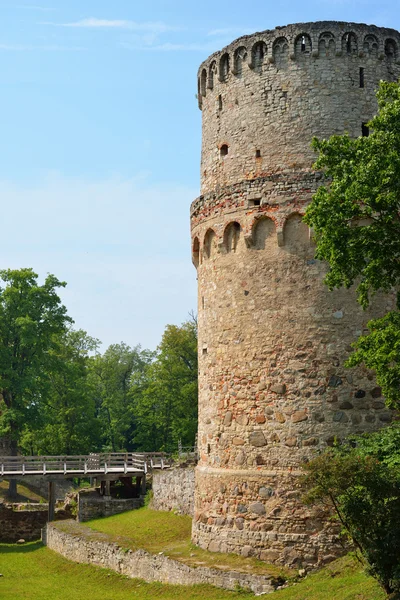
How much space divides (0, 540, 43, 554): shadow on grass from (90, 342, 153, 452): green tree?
70.5 feet

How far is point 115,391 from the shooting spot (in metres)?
55.7

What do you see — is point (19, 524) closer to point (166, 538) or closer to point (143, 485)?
point (143, 485)

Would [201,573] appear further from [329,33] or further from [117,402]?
[117,402]

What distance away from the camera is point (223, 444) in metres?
19.3

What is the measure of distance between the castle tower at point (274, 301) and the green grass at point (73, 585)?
5.89 feet

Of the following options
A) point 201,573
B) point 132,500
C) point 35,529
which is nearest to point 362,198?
point 201,573

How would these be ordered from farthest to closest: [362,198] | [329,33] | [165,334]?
1. [165,334]
2. [329,33]
3. [362,198]

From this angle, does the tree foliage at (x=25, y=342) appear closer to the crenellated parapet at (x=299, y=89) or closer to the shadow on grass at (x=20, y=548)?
the shadow on grass at (x=20, y=548)

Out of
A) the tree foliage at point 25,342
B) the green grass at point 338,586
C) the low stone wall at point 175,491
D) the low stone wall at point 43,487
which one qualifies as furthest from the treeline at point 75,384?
the green grass at point 338,586

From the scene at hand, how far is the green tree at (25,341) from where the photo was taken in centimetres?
A: 3734

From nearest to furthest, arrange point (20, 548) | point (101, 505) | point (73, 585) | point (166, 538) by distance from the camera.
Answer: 1. point (73, 585)
2. point (166, 538)
3. point (20, 548)
4. point (101, 505)

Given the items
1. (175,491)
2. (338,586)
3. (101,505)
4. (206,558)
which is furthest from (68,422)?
(338,586)

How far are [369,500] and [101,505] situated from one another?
16384 mm

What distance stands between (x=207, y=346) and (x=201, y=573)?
580 centimetres
